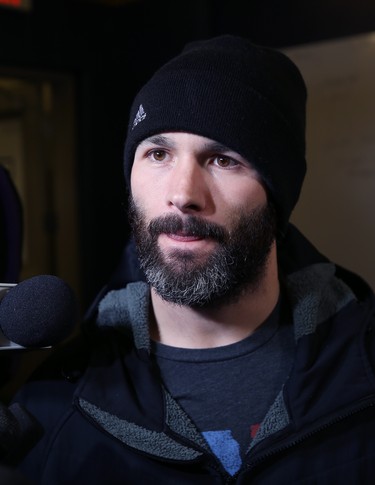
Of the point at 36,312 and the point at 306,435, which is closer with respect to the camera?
the point at 36,312

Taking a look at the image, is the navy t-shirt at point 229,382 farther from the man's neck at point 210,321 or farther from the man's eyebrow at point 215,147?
the man's eyebrow at point 215,147

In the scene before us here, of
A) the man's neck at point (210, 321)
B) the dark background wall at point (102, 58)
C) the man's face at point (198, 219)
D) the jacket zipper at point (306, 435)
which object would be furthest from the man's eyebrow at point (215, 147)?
the dark background wall at point (102, 58)

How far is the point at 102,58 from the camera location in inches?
137

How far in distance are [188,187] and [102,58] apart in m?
2.53

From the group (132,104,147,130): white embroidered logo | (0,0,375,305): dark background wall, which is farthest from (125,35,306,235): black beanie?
(0,0,375,305): dark background wall

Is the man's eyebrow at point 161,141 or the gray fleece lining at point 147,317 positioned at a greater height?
the man's eyebrow at point 161,141

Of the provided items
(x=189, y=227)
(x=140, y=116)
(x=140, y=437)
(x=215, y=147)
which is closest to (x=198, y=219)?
(x=189, y=227)

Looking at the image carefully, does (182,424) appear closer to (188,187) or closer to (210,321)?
(210,321)

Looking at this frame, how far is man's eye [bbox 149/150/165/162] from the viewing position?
3.86 feet

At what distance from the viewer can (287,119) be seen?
3.95 ft

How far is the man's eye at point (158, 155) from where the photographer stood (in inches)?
46.4

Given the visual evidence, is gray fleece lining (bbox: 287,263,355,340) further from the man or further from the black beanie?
the black beanie

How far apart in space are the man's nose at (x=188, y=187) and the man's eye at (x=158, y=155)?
0.05m

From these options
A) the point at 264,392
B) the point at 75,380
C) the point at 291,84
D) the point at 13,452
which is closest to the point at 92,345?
the point at 75,380
